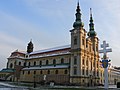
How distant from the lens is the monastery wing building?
53.2 meters

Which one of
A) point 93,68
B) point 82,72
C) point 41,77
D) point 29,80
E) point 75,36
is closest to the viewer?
point 82,72

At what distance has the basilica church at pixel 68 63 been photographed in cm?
5320

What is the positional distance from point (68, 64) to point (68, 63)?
0.58 m

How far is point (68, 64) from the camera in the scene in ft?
189

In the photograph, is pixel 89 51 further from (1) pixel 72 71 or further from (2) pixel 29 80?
(2) pixel 29 80

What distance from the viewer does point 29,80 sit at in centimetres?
6981

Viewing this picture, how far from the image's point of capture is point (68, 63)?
58.1 metres

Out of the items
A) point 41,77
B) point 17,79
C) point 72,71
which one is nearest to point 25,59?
point 17,79

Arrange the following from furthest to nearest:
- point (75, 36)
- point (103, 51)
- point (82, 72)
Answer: point (75, 36) < point (82, 72) < point (103, 51)

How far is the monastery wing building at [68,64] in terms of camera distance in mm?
53188

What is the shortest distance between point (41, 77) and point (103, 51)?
127ft

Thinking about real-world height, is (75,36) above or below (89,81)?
above

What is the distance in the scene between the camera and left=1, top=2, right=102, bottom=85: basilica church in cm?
5320

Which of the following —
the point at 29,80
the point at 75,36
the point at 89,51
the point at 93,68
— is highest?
the point at 75,36
